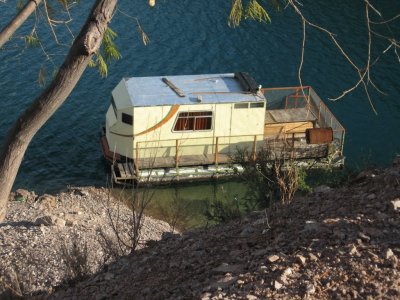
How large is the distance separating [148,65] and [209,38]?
4.71 metres

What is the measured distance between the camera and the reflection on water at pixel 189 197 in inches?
883

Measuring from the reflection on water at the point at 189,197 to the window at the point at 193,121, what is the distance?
2058 mm

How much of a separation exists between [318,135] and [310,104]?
2843 millimetres

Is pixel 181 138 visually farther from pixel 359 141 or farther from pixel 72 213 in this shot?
pixel 359 141

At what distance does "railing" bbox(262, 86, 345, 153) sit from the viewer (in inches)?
1030

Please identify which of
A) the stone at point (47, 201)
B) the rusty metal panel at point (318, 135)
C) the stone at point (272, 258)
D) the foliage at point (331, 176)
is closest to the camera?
the stone at point (272, 258)

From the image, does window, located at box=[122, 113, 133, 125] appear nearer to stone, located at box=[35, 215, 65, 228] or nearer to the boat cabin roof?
the boat cabin roof

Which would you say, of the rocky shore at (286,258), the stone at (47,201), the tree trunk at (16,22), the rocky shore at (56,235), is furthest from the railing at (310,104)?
the tree trunk at (16,22)

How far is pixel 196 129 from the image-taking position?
80.7 ft

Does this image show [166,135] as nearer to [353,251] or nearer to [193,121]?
[193,121]

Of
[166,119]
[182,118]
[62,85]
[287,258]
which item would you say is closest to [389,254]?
[287,258]

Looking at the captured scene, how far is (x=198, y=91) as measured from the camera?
80.7 ft

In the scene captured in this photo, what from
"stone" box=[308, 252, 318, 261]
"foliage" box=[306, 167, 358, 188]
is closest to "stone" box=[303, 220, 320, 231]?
"stone" box=[308, 252, 318, 261]

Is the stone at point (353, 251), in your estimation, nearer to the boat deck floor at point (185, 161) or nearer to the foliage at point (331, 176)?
the foliage at point (331, 176)
